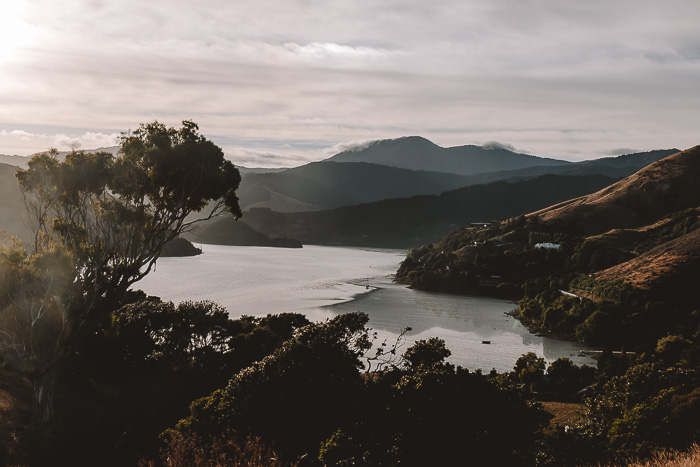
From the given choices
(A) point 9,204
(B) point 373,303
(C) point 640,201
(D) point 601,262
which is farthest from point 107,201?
(C) point 640,201

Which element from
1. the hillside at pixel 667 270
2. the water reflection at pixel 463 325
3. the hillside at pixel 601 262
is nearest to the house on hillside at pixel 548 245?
the hillside at pixel 601 262

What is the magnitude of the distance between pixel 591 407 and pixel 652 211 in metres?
149

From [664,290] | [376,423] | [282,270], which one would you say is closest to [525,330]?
[664,290]

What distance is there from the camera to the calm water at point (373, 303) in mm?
66688

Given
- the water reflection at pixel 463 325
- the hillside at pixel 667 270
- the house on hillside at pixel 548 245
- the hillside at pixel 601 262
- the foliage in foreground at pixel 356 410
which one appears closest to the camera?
the foliage in foreground at pixel 356 410

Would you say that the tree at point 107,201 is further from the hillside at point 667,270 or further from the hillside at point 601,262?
the hillside at point 667,270

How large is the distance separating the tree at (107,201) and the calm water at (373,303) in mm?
38589

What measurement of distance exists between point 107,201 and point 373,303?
73.8 m

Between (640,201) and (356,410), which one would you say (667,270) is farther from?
(356,410)

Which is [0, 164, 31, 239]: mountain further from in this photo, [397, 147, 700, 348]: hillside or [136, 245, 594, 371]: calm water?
[397, 147, 700, 348]: hillside

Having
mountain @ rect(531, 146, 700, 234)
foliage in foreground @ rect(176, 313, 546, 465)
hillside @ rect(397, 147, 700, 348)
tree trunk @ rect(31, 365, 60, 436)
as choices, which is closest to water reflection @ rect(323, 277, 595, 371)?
hillside @ rect(397, 147, 700, 348)

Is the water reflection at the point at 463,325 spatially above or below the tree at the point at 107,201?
below

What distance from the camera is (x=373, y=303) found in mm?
96625

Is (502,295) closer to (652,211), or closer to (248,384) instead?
(652,211)
